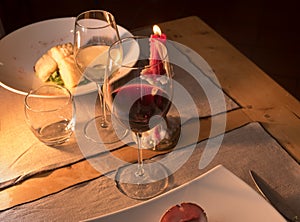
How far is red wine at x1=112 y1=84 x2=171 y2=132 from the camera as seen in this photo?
68 cm

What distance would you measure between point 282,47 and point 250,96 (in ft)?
5.07

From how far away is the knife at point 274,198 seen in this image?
0.70 meters

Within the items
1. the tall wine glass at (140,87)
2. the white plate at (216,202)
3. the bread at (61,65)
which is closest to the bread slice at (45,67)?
the bread at (61,65)

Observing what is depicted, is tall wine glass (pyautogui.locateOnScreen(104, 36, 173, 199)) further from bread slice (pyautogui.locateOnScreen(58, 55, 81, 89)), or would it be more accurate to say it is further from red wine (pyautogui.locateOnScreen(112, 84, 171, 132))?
bread slice (pyautogui.locateOnScreen(58, 55, 81, 89))

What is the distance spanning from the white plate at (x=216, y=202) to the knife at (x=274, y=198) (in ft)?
0.13

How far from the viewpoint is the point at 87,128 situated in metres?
0.92

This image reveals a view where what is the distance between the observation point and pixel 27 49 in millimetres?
1132

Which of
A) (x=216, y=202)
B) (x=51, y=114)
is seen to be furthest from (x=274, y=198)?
(x=51, y=114)

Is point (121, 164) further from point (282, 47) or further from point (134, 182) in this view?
point (282, 47)

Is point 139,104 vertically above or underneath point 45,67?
above

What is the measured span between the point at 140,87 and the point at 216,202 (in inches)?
8.6

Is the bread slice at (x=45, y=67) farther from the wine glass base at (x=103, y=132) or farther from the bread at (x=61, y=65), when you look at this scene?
the wine glass base at (x=103, y=132)

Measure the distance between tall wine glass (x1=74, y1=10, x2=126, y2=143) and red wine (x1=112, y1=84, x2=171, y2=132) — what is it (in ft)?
0.57

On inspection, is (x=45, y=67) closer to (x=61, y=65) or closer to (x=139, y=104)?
(x=61, y=65)
